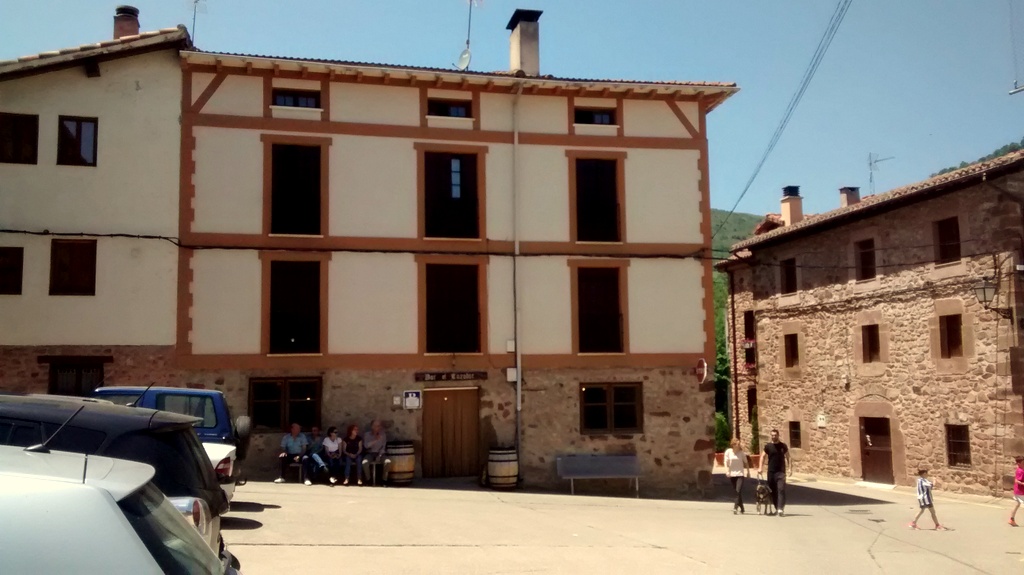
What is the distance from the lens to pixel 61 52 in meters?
17.8

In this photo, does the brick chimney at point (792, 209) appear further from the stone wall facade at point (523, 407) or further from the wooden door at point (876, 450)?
the stone wall facade at point (523, 407)

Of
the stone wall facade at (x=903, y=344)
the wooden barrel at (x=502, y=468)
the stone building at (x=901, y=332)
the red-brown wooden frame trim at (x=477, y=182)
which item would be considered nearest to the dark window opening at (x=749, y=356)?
the stone building at (x=901, y=332)

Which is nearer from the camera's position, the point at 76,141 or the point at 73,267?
the point at 73,267

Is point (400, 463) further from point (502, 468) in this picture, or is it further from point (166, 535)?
point (166, 535)

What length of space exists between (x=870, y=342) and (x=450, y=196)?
49.1ft

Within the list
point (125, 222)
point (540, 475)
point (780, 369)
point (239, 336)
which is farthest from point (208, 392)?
point (780, 369)

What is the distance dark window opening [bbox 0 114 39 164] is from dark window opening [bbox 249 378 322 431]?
674 cm

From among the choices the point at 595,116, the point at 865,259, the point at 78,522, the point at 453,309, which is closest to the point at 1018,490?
the point at 865,259

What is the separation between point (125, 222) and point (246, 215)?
252cm

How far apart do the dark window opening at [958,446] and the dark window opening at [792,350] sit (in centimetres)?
689

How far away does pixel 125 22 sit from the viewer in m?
20.7

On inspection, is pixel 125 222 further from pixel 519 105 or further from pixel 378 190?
pixel 519 105

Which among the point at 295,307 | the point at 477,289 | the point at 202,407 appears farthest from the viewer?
the point at 477,289

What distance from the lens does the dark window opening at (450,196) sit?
20.4 metres
